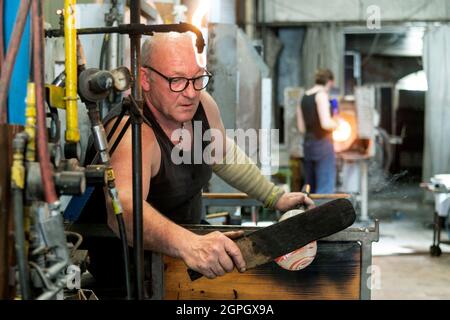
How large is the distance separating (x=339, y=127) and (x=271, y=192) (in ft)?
12.2

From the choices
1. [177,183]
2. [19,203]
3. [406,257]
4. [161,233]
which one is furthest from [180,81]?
[406,257]

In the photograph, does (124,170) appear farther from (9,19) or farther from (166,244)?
(9,19)

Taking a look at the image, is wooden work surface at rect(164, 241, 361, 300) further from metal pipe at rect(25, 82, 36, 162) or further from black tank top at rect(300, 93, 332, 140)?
black tank top at rect(300, 93, 332, 140)

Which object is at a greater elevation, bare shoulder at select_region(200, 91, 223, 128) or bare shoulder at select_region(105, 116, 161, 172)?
bare shoulder at select_region(200, 91, 223, 128)

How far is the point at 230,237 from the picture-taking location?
1296 millimetres

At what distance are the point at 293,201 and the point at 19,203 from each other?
1.26m

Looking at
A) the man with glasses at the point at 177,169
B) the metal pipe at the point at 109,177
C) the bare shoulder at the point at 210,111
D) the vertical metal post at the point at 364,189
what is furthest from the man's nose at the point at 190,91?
the vertical metal post at the point at 364,189

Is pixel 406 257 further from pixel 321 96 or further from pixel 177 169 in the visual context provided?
pixel 177 169

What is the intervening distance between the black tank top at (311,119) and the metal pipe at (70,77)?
4069 mm

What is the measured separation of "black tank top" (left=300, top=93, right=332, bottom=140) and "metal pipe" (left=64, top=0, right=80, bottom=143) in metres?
4.07

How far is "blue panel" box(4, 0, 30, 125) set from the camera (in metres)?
0.94

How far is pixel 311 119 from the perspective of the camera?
5.09 metres

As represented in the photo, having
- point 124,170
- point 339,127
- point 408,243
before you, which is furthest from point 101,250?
point 339,127

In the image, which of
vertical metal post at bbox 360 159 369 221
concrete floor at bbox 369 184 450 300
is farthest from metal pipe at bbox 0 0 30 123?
vertical metal post at bbox 360 159 369 221
